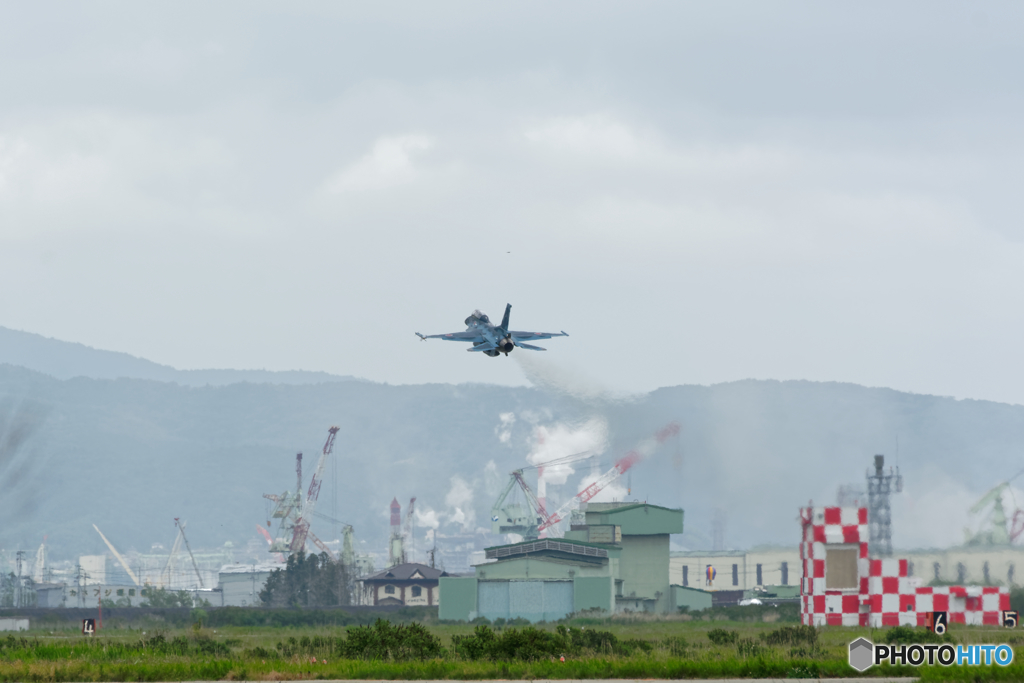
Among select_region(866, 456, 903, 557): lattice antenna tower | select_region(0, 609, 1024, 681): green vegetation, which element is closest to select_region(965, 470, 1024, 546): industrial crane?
select_region(866, 456, 903, 557): lattice antenna tower

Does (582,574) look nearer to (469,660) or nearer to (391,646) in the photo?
(391,646)

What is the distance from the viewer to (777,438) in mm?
134750

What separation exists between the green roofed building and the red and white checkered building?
52023 millimetres

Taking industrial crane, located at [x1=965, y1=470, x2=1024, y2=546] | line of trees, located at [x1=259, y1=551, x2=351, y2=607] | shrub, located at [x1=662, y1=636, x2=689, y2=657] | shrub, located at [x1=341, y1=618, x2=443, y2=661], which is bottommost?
line of trees, located at [x1=259, y1=551, x2=351, y2=607]

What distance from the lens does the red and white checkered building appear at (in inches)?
2459

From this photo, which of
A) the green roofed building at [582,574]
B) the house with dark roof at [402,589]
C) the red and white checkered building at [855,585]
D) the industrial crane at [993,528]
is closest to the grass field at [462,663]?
the red and white checkered building at [855,585]

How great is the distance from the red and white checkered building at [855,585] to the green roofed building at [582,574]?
171 feet

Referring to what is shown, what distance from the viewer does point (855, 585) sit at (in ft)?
206

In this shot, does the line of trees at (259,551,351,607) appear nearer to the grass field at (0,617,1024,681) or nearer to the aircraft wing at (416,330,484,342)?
the aircraft wing at (416,330,484,342)

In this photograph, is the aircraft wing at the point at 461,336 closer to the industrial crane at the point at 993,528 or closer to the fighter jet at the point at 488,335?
the fighter jet at the point at 488,335

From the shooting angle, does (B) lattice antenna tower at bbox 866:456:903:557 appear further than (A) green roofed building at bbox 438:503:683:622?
Yes

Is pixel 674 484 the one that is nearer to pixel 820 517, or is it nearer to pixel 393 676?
pixel 820 517

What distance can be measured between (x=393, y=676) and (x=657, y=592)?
3739 inches

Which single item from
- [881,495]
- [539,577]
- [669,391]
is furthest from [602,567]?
[881,495]
